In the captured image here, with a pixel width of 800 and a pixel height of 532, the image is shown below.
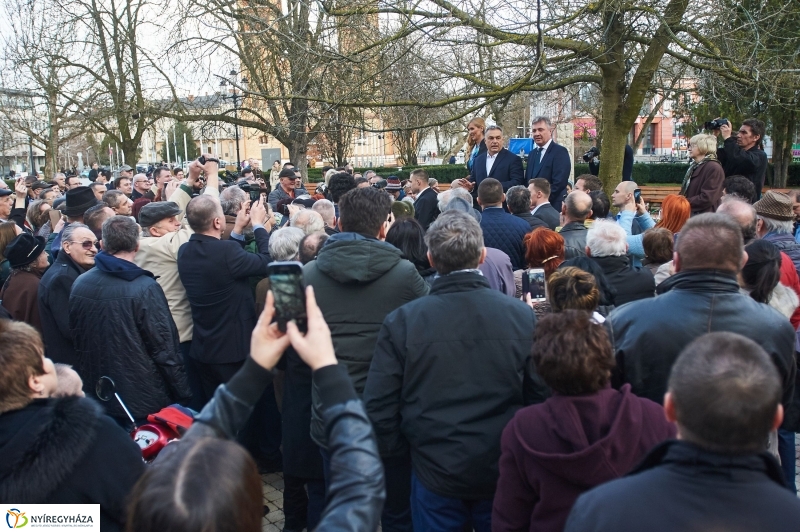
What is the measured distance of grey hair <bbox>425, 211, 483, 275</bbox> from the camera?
3006 millimetres

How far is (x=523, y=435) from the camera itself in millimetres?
2363

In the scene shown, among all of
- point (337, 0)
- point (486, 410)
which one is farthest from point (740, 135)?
point (486, 410)

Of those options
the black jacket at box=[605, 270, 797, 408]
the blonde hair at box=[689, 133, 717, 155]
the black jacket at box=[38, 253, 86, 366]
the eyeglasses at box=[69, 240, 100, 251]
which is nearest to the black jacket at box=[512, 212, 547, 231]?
the blonde hair at box=[689, 133, 717, 155]

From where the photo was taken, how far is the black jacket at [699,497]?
1.53 meters

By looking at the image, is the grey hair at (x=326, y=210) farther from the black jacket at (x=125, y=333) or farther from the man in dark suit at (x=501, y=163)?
the man in dark suit at (x=501, y=163)

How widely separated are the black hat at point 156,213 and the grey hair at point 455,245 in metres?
2.67

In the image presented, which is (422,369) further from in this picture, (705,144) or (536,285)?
(705,144)

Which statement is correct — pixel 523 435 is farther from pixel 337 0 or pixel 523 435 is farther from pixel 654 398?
pixel 337 0

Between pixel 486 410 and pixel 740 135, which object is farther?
pixel 740 135

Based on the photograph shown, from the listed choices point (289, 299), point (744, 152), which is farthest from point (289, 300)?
Answer: point (744, 152)

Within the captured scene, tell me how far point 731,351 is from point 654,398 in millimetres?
1363

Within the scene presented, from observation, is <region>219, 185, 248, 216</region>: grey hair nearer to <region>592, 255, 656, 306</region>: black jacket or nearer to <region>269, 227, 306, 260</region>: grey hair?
<region>269, 227, 306, 260</region>: grey hair

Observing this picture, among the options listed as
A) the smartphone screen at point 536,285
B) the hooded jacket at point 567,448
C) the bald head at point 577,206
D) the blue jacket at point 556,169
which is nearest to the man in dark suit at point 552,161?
the blue jacket at point 556,169

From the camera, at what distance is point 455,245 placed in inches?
118
